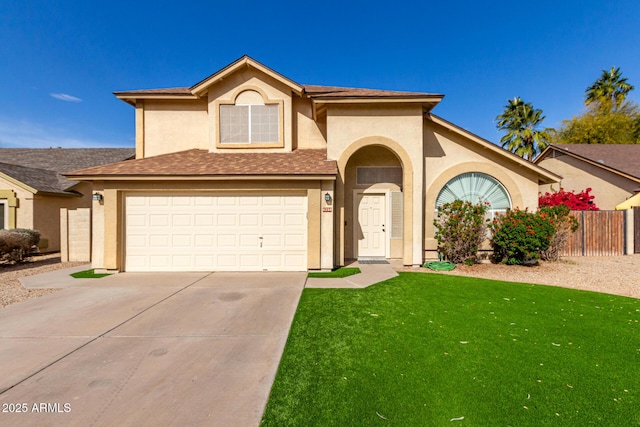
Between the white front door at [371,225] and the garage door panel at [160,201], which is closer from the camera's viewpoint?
the garage door panel at [160,201]

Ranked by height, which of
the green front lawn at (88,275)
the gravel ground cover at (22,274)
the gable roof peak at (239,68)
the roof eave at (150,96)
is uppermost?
the gable roof peak at (239,68)

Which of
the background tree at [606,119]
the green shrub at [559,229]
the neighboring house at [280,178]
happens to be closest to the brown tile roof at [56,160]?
the neighboring house at [280,178]

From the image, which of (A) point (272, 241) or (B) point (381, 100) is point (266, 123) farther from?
(A) point (272, 241)

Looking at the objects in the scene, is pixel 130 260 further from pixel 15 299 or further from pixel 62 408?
pixel 62 408

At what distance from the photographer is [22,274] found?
28.7ft

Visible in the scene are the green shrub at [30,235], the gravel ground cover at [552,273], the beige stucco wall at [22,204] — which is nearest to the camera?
the gravel ground cover at [552,273]

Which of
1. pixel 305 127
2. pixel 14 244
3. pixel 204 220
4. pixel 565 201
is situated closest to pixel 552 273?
pixel 565 201

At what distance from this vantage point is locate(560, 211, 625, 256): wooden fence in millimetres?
11461

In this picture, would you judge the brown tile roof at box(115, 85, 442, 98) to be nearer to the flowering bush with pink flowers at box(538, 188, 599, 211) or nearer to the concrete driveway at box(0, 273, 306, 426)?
the concrete driveway at box(0, 273, 306, 426)

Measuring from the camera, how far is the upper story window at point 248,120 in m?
10.5

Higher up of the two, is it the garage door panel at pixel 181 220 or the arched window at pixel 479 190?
the arched window at pixel 479 190

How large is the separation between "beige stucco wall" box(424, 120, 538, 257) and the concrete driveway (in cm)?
665

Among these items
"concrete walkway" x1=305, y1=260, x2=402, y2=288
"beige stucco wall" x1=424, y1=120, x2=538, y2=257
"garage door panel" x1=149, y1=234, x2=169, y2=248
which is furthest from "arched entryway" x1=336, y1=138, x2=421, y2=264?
"garage door panel" x1=149, y1=234, x2=169, y2=248

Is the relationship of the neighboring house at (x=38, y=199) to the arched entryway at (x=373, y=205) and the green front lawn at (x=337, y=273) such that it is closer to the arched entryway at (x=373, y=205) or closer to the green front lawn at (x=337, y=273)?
the green front lawn at (x=337, y=273)
